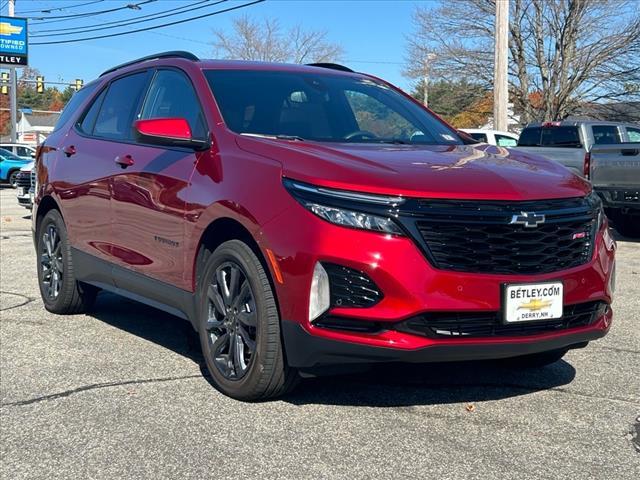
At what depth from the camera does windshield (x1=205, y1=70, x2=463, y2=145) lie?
4574 mm

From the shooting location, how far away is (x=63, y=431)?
3.67m

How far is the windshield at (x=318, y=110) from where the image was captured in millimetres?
4574

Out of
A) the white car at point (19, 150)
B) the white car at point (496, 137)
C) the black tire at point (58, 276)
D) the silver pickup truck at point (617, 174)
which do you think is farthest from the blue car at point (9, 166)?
the black tire at point (58, 276)

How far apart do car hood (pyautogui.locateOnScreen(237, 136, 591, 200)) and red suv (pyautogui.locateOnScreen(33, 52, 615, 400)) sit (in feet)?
0.03

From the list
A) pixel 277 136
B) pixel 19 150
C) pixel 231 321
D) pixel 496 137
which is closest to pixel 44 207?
pixel 277 136

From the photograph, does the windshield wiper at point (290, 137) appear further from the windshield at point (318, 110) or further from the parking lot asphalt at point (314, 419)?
the parking lot asphalt at point (314, 419)

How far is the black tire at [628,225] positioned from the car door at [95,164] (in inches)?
344

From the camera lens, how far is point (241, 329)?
4004 millimetres

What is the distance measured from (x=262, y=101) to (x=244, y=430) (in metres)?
2.01

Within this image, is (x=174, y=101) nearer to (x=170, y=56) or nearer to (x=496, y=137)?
(x=170, y=56)

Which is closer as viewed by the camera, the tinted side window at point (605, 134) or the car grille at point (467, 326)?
the car grille at point (467, 326)

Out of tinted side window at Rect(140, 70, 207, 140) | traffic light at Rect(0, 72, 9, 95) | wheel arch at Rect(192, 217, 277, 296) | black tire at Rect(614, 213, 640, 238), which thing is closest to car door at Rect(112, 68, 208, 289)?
tinted side window at Rect(140, 70, 207, 140)

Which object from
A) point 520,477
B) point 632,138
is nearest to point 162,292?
point 520,477

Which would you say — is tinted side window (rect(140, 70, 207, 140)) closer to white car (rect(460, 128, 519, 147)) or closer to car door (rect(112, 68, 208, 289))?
car door (rect(112, 68, 208, 289))
